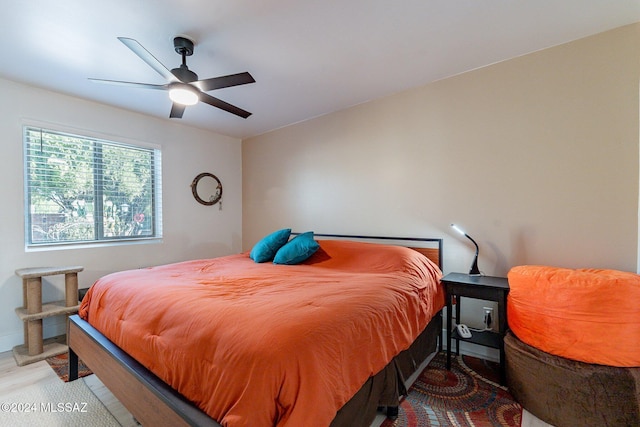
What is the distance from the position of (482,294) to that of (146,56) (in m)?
2.72

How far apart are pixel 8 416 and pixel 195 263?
4.65 feet

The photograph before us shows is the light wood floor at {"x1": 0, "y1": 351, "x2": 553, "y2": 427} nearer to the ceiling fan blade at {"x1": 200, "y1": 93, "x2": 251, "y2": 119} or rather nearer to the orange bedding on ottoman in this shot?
the orange bedding on ottoman

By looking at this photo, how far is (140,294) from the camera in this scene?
1.67 meters

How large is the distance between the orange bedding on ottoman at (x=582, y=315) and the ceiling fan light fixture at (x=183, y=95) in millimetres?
2595

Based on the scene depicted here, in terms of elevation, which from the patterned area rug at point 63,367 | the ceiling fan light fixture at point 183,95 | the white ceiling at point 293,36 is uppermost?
the white ceiling at point 293,36

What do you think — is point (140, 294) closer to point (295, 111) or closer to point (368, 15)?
point (368, 15)

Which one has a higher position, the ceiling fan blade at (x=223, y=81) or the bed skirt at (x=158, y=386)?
the ceiling fan blade at (x=223, y=81)

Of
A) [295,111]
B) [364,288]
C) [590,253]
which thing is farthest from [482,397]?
[295,111]

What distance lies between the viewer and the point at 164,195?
369cm

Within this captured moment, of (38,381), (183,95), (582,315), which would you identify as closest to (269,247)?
(183,95)

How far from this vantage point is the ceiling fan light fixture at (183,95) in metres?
1.97

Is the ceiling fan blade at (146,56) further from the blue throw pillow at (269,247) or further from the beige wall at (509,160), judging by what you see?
the beige wall at (509,160)

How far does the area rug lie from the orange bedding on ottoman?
44 centimetres

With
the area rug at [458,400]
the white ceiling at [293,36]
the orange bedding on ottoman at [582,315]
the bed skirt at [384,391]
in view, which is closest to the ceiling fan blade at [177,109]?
the white ceiling at [293,36]
